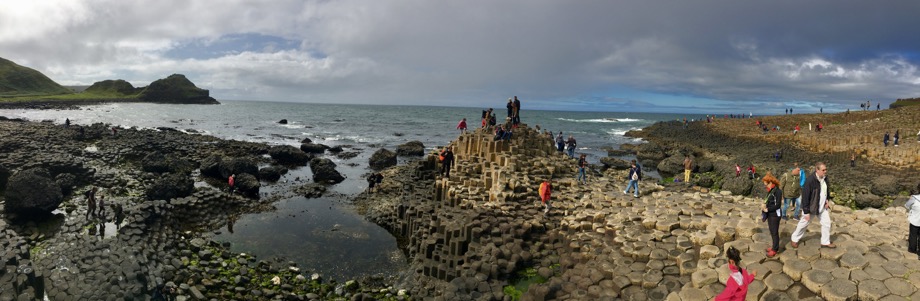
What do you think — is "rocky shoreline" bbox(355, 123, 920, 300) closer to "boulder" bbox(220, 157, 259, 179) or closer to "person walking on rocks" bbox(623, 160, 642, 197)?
"person walking on rocks" bbox(623, 160, 642, 197)

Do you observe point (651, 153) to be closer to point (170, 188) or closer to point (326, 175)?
point (326, 175)

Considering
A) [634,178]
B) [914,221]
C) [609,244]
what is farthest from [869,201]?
[609,244]

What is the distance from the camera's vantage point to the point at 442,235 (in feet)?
51.4

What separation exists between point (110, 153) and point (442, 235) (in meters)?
32.6

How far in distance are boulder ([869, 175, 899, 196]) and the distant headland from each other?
141538mm

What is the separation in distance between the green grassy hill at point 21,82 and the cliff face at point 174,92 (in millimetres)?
25128

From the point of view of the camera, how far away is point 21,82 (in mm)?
129875

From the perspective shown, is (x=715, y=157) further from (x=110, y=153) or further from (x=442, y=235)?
(x=110, y=153)

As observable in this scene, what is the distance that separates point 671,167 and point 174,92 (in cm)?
17303

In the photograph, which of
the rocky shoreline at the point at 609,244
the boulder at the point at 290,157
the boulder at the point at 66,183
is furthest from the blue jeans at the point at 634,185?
the boulder at the point at 290,157

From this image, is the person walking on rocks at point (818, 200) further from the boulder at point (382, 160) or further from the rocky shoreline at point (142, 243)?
the boulder at point (382, 160)

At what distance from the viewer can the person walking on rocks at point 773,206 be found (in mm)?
Answer: 9484

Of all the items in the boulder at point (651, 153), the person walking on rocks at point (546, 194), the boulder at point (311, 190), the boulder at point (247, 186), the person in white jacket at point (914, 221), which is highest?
the person in white jacket at point (914, 221)

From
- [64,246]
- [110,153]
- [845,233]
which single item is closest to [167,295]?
[64,246]
